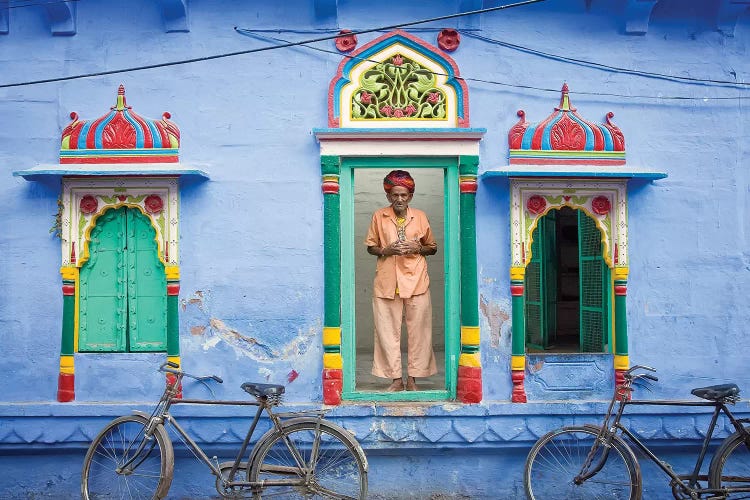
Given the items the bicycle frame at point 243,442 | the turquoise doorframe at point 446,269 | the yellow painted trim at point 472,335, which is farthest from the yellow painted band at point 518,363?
the bicycle frame at point 243,442

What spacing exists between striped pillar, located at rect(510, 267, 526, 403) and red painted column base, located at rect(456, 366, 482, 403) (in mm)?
242

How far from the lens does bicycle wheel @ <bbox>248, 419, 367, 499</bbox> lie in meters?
4.30

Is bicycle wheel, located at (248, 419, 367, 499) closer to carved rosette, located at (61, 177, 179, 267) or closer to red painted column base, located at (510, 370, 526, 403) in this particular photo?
red painted column base, located at (510, 370, 526, 403)

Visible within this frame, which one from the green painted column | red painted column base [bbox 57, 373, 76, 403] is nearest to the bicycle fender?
the green painted column

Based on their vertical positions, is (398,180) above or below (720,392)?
above

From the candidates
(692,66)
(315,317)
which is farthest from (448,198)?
(692,66)

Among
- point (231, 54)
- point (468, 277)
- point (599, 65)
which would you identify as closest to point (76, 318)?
point (231, 54)

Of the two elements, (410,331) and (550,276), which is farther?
(550,276)

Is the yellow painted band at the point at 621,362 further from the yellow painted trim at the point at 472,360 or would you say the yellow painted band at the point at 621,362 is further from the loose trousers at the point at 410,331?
the loose trousers at the point at 410,331

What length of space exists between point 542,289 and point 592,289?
77 cm

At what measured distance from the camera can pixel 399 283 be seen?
5336 millimetres

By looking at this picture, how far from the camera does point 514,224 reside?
504 centimetres

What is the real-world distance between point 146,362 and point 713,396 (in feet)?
12.2

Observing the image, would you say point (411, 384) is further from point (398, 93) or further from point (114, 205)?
point (114, 205)
